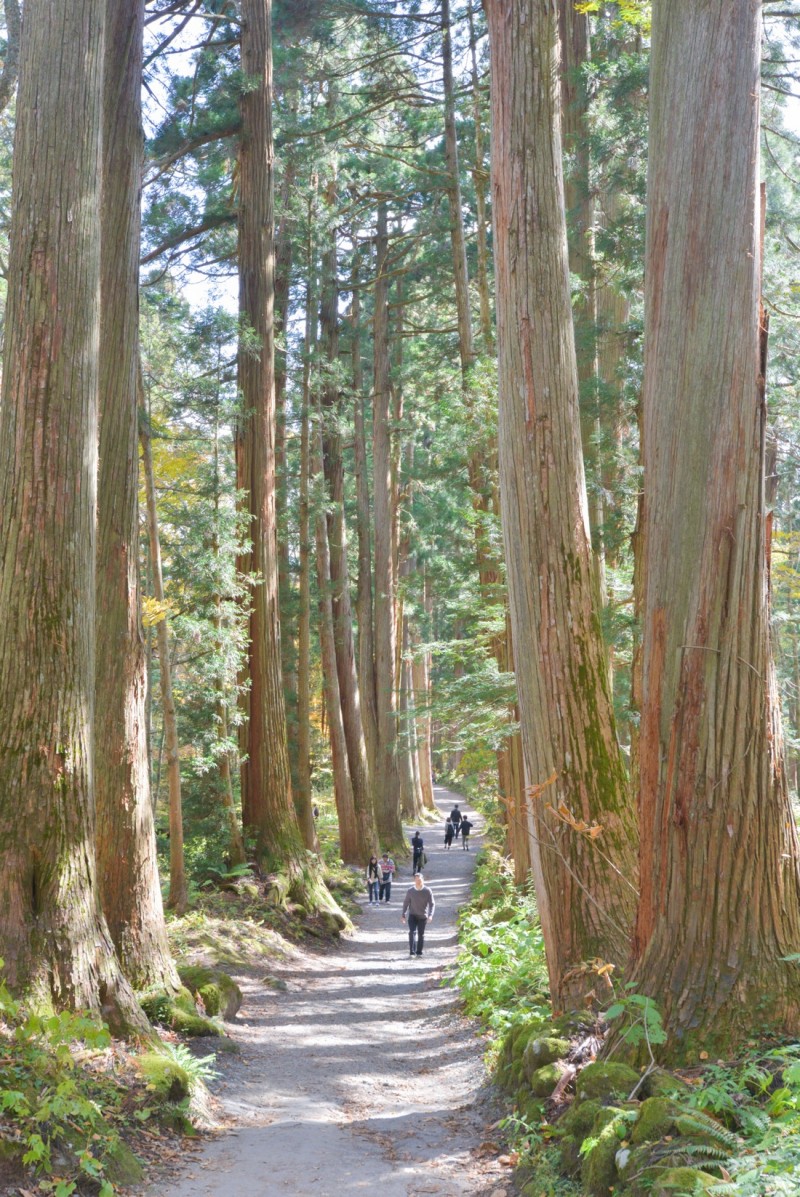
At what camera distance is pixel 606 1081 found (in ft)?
15.8

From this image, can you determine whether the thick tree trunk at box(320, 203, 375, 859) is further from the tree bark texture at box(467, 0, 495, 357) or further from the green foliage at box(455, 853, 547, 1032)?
the green foliage at box(455, 853, 547, 1032)

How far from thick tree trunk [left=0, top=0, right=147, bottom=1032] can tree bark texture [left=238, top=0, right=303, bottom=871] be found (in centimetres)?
843

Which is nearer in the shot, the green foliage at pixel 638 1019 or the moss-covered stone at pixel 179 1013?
the green foliage at pixel 638 1019

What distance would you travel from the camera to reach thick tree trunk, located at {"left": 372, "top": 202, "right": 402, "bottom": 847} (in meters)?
26.1

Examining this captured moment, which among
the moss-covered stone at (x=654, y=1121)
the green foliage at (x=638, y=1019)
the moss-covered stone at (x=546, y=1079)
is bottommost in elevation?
the moss-covered stone at (x=546, y=1079)

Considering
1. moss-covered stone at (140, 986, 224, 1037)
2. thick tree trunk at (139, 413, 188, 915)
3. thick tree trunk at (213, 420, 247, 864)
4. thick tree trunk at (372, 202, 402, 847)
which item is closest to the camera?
moss-covered stone at (140, 986, 224, 1037)

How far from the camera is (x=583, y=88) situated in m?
13.2

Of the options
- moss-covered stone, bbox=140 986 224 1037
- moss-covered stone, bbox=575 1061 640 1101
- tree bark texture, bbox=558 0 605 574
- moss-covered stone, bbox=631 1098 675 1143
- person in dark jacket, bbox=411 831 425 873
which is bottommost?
person in dark jacket, bbox=411 831 425 873

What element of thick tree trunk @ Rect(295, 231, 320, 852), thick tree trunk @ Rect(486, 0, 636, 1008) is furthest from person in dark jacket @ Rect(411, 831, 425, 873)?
thick tree trunk @ Rect(486, 0, 636, 1008)

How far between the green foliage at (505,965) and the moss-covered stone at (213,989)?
2.56 meters

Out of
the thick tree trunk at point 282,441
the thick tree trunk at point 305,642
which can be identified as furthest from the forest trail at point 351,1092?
the thick tree trunk at point 282,441

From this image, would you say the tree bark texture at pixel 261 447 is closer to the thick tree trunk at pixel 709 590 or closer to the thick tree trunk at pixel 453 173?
the thick tree trunk at pixel 453 173

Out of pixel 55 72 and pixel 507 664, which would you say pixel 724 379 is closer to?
pixel 55 72

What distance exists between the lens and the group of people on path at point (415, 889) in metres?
14.4
